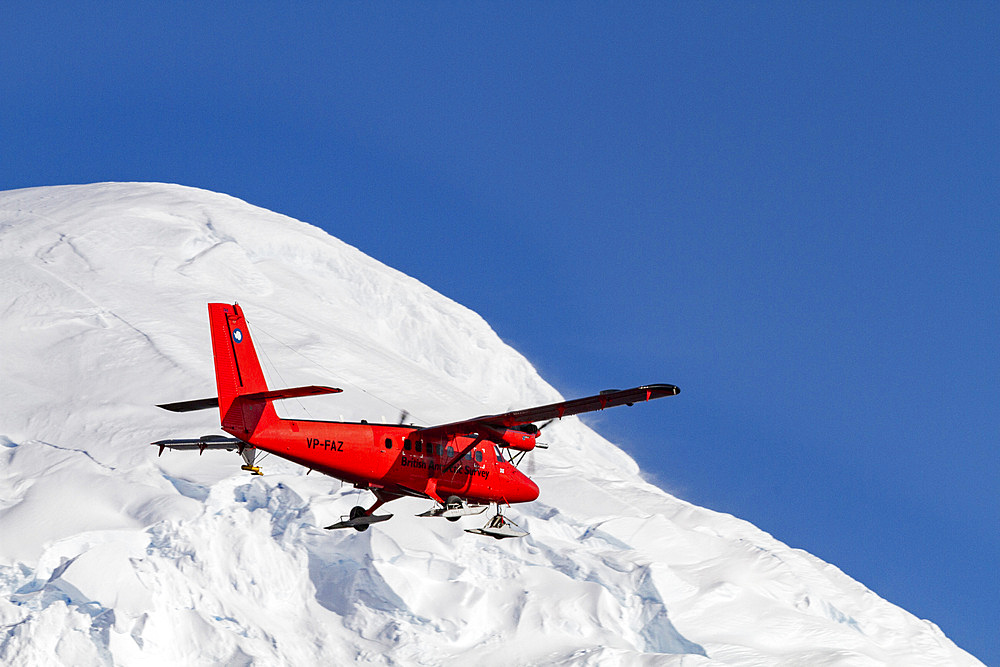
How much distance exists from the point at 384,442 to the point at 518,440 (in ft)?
16.1

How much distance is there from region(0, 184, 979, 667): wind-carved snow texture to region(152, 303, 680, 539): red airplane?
5402 cm

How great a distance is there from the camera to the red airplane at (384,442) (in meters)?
32.8

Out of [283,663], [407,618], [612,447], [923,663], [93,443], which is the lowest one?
[283,663]

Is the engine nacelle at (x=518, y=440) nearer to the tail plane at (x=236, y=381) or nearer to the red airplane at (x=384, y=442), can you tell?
the red airplane at (x=384, y=442)

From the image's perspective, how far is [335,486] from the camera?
342 feet

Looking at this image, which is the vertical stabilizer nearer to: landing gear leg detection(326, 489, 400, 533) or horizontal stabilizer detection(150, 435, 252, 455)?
horizontal stabilizer detection(150, 435, 252, 455)

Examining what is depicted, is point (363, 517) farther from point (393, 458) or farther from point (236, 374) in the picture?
point (236, 374)

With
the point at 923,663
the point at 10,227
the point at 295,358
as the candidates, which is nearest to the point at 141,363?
the point at 295,358

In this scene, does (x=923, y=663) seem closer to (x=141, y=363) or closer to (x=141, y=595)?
(x=141, y=595)

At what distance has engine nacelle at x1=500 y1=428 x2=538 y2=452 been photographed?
37875 mm

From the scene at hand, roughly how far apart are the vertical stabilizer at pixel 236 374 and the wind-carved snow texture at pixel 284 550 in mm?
56478

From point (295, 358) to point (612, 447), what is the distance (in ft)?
238

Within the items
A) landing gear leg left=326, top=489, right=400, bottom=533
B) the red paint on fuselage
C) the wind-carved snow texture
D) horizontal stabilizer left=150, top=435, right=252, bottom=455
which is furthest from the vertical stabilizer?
the wind-carved snow texture

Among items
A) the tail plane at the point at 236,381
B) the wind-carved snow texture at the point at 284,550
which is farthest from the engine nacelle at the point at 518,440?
the wind-carved snow texture at the point at 284,550
